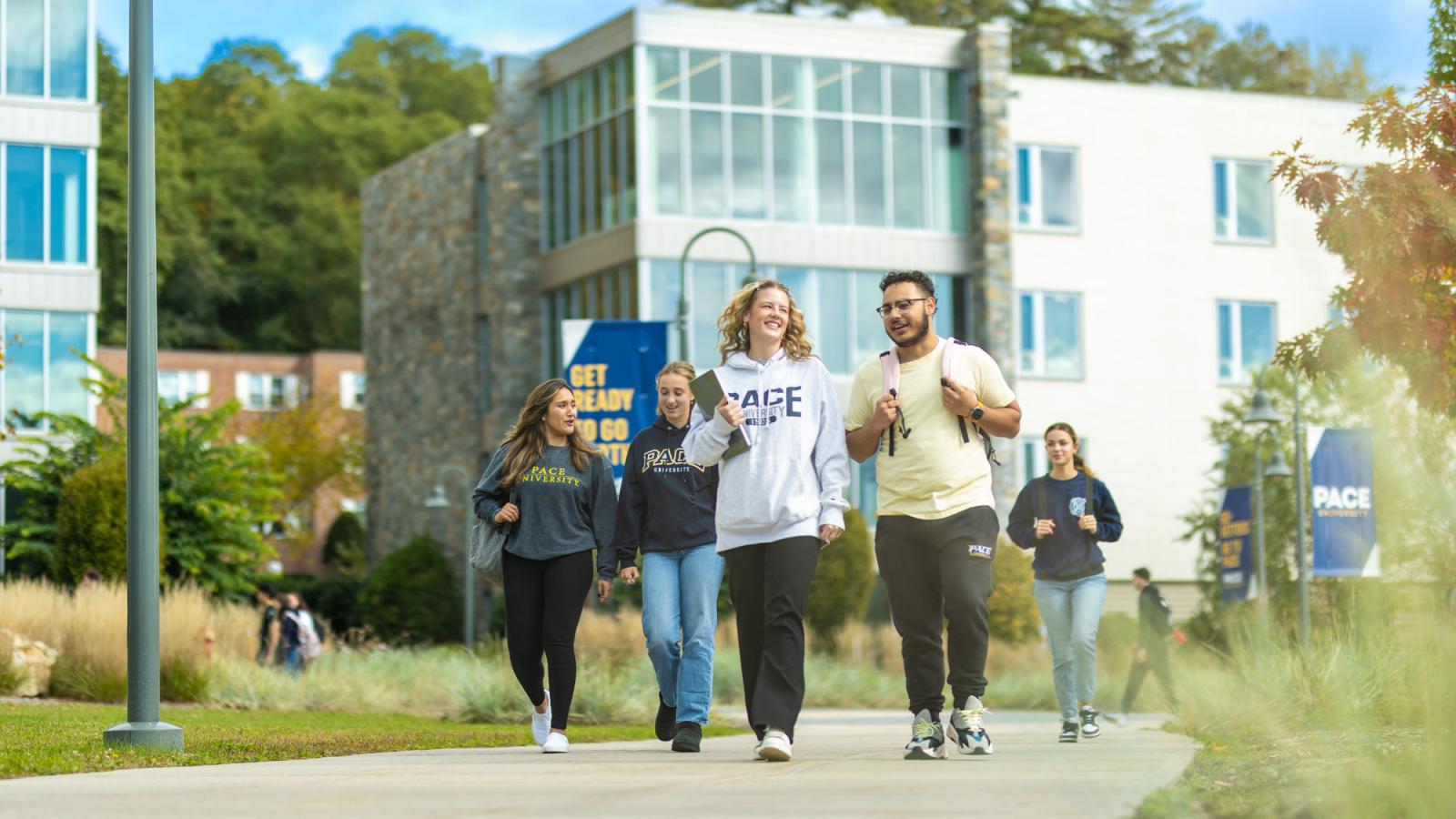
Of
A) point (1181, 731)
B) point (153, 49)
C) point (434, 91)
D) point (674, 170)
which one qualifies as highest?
point (434, 91)

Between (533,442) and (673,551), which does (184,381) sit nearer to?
(533,442)

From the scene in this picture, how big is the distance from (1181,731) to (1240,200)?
114 feet

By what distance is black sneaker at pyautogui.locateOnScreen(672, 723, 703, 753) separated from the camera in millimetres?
9945

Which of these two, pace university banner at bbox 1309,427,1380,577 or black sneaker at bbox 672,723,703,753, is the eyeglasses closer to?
black sneaker at bbox 672,723,703,753

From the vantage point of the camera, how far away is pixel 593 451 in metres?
10.9

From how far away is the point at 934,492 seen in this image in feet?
29.8

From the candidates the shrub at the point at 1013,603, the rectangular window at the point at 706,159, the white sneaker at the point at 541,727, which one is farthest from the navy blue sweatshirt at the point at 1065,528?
the rectangular window at the point at 706,159

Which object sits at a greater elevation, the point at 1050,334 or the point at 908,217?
the point at 908,217

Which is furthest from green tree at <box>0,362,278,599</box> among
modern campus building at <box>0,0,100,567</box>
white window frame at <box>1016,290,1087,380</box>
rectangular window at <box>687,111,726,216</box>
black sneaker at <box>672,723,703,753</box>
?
black sneaker at <box>672,723,703,753</box>

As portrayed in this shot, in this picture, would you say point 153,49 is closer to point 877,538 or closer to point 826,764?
point 877,538

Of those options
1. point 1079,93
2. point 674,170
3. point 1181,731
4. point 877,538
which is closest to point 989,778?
point 877,538

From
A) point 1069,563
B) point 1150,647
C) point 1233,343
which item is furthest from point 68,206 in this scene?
point 1069,563

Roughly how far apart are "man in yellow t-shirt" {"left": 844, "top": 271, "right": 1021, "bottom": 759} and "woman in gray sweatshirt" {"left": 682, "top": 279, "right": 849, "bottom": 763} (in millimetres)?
282

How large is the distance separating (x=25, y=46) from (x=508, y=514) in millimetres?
32192
